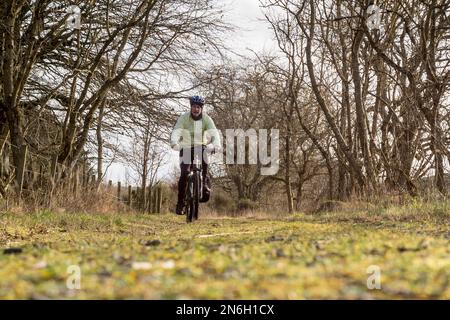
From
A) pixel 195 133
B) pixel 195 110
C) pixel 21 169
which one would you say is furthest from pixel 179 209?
pixel 21 169

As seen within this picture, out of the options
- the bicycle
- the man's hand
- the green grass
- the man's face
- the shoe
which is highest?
the man's face

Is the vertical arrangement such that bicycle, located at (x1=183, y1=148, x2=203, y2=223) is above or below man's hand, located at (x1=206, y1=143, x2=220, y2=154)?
below

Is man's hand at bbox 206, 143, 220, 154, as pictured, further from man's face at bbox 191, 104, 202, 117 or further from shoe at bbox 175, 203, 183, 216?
shoe at bbox 175, 203, 183, 216

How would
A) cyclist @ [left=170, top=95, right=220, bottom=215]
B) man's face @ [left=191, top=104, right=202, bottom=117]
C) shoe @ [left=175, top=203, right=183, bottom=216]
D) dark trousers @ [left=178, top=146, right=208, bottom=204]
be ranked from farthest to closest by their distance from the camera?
1. shoe @ [left=175, top=203, right=183, bottom=216]
2. dark trousers @ [left=178, top=146, right=208, bottom=204]
3. man's face @ [left=191, top=104, right=202, bottom=117]
4. cyclist @ [left=170, top=95, right=220, bottom=215]

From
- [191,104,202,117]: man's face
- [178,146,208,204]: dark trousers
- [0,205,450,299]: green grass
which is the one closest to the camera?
[0,205,450,299]: green grass

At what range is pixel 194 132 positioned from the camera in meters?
8.80

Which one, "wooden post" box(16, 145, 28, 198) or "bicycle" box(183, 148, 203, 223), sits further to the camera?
"wooden post" box(16, 145, 28, 198)

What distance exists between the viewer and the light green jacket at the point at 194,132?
8750 mm

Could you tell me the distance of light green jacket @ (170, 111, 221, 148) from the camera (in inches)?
344

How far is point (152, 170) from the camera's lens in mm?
33344

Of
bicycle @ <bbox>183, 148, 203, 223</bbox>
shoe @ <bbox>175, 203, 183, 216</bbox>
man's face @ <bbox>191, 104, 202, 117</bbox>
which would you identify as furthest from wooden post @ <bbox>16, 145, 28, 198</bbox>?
man's face @ <bbox>191, 104, 202, 117</bbox>

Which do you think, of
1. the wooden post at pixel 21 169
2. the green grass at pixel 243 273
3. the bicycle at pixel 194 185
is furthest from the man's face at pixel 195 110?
the green grass at pixel 243 273

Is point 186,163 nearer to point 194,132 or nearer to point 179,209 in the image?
point 194,132

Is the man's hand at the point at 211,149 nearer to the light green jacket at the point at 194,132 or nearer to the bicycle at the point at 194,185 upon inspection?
the light green jacket at the point at 194,132
